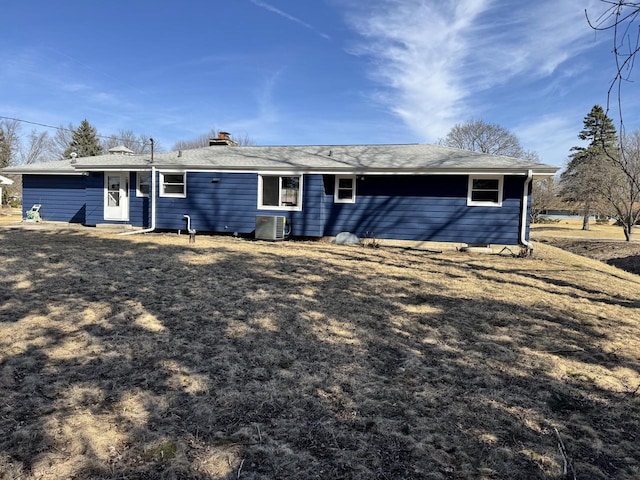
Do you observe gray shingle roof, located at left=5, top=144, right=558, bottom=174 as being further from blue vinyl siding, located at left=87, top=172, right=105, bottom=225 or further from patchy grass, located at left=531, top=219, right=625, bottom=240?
patchy grass, located at left=531, top=219, right=625, bottom=240

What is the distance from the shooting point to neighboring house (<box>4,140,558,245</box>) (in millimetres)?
11461

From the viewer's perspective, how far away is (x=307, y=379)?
322cm

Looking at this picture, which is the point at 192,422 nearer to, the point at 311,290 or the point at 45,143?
the point at 311,290

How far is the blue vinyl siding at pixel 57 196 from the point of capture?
16.2 m

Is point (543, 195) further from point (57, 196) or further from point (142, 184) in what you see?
point (57, 196)

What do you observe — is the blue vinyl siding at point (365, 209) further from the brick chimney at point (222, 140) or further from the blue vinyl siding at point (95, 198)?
the brick chimney at point (222, 140)

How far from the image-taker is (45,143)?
160 ft

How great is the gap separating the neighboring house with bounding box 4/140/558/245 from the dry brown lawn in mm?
5325

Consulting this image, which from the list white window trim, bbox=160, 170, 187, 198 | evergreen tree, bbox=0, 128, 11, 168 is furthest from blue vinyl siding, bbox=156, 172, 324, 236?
evergreen tree, bbox=0, 128, 11, 168

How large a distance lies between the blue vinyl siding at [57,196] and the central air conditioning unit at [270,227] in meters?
8.50

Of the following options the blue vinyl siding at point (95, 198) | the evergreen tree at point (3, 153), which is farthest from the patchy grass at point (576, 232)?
the evergreen tree at point (3, 153)

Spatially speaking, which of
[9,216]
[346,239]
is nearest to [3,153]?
[9,216]

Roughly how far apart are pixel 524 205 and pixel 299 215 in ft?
21.2

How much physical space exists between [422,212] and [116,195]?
432 inches
